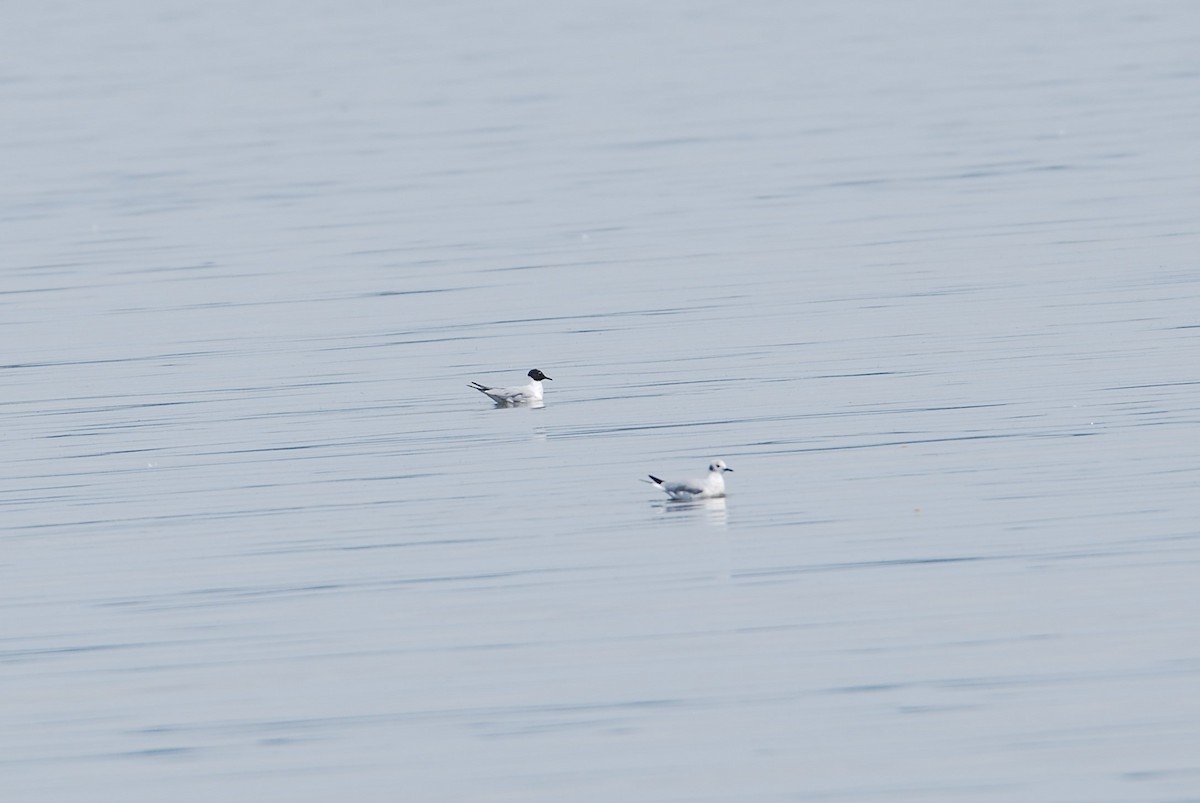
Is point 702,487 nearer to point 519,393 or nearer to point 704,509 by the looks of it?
point 704,509

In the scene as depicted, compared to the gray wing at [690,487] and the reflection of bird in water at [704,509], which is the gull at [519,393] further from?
the gray wing at [690,487]

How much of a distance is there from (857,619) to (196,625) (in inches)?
129

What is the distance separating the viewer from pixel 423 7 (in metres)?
80.7

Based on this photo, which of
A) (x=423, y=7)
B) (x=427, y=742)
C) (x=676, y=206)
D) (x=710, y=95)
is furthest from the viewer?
(x=423, y=7)

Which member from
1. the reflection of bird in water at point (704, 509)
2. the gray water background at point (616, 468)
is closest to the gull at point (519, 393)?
the gray water background at point (616, 468)

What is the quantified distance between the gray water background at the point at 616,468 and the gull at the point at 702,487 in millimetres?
122

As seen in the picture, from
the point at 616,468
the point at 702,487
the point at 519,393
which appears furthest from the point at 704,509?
→ the point at 519,393

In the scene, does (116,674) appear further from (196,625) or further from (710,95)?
(710,95)

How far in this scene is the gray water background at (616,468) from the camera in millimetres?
10711

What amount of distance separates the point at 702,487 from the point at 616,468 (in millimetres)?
1409

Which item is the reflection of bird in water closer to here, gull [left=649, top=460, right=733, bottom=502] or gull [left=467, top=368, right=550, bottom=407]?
gull [left=649, top=460, right=733, bottom=502]

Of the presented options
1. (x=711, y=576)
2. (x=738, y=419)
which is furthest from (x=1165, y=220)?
(x=711, y=576)

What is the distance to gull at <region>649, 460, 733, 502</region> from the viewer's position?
14727 mm

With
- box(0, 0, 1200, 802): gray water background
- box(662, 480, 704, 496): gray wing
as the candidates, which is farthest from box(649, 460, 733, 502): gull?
box(0, 0, 1200, 802): gray water background
